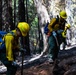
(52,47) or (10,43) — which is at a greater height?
(10,43)

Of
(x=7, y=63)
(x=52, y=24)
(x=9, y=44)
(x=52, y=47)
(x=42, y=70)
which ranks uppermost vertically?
(x=52, y=24)

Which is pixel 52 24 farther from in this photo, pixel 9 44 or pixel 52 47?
pixel 9 44

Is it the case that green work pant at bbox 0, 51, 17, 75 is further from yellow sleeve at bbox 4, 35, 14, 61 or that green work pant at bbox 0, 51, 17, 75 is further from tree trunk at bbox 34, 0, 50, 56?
tree trunk at bbox 34, 0, 50, 56

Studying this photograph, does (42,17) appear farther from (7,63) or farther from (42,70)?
(7,63)

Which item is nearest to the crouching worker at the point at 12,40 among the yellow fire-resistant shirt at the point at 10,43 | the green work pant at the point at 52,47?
the yellow fire-resistant shirt at the point at 10,43

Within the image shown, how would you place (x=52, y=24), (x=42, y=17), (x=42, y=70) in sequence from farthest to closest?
(x=42, y=17) → (x=42, y=70) → (x=52, y=24)

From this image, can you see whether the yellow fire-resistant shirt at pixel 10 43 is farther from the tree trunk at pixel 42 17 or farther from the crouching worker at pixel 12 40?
the tree trunk at pixel 42 17

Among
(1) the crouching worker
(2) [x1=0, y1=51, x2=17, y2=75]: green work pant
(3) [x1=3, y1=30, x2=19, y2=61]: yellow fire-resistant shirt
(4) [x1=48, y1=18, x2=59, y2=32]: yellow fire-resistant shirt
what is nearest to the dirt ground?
(4) [x1=48, y1=18, x2=59, y2=32]: yellow fire-resistant shirt

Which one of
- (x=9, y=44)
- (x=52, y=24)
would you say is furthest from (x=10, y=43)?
(x=52, y=24)

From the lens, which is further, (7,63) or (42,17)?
(42,17)

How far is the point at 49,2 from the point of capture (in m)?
31.6

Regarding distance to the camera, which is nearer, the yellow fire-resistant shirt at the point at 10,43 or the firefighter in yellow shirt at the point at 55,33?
the yellow fire-resistant shirt at the point at 10,43

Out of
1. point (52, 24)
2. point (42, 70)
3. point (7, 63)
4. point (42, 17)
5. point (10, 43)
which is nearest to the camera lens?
point (10, 43)

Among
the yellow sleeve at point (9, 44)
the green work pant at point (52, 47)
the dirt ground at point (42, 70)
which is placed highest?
the yellow sleeve at point (9, 44)
